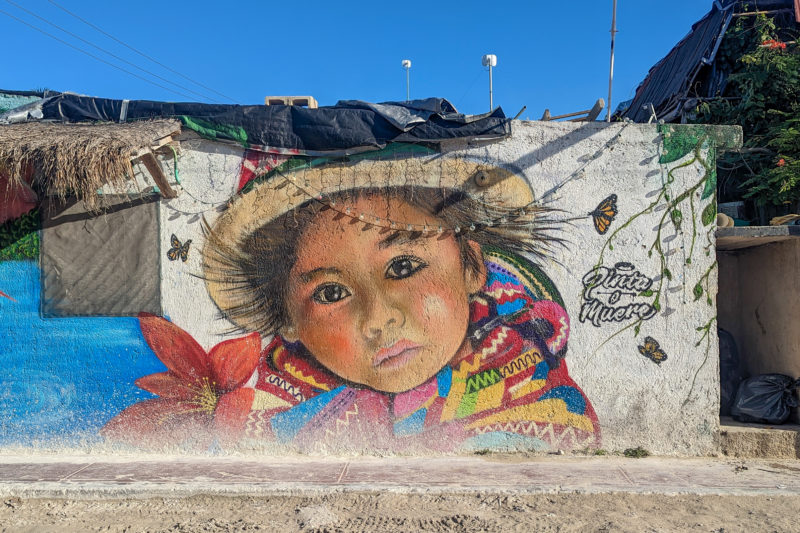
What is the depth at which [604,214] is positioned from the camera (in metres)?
5.37

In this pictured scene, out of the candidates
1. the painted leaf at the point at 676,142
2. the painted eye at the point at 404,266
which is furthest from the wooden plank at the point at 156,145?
the painted leaf at the point at 676,142

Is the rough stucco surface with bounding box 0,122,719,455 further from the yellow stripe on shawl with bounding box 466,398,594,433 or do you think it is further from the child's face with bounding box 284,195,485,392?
the child's face with bounding box 284,195,485,392

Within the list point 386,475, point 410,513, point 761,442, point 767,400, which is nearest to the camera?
point 410,513

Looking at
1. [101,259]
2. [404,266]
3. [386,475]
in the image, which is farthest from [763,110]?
[101,259]

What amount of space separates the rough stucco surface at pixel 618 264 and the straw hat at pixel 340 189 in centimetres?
12

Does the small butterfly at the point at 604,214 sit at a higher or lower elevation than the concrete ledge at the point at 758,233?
higher

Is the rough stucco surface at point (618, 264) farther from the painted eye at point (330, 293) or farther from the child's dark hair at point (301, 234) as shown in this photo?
the painted eye at point (330, 293)

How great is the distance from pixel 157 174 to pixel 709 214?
16.9ft

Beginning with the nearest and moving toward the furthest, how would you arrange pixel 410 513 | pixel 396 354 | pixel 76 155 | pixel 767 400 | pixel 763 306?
pixel 410 513, pixel 76 155, pixel 396 354, pixel 767 400, pixel 763 306

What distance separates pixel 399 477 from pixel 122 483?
2.27 m

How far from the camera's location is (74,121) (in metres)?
5.49

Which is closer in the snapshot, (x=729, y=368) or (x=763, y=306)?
(x=763, y=306)

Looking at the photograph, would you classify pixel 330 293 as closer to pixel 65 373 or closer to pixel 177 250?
pixel 177 250

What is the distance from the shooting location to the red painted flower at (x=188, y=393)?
5328mm
